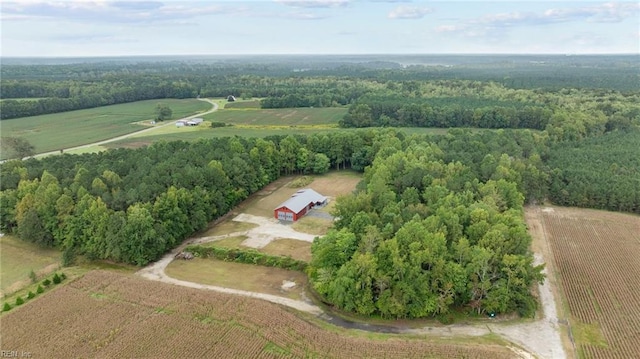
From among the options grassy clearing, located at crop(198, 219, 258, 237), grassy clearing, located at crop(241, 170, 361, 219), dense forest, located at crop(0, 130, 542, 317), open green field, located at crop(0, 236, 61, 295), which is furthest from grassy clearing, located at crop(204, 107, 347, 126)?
open green field, located at crop(0, 236, 61, 295)

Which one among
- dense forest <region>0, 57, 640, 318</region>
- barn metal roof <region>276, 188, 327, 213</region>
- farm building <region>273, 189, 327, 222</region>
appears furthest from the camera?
barn metal roof <region>276, 188, 327, 213</region>

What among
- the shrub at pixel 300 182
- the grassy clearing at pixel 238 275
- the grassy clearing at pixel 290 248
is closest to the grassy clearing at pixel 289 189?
the shrub at pixel 300 182

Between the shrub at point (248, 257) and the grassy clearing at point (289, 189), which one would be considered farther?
the grassy clearing at point (289, 189)

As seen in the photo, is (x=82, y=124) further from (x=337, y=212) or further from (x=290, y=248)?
(x=337, y=212)

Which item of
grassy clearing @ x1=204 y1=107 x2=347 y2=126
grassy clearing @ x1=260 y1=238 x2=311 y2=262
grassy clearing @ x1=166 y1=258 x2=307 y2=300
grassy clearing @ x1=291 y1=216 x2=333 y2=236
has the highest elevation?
grassy clearing @ x1=204 y1=107 x2=347 y2=126

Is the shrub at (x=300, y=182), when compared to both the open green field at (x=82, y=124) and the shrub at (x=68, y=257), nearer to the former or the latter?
the shrub at (x=68, y=257)

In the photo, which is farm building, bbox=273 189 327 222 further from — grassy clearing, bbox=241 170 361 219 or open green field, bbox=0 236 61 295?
open green field, bbox=0 236 61 295

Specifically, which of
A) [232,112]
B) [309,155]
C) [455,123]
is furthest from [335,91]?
[309,155]
